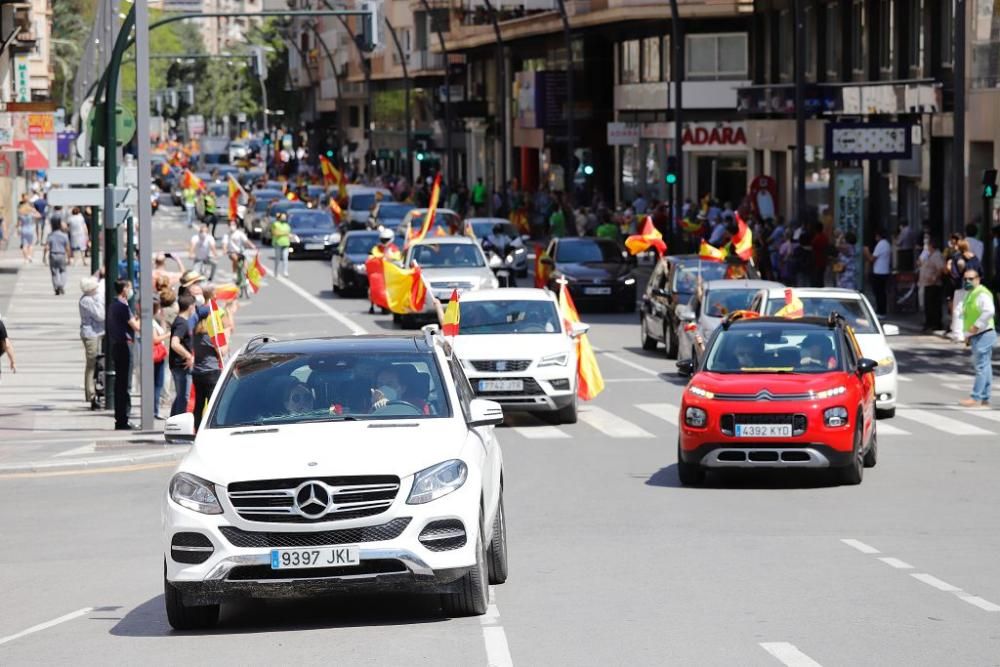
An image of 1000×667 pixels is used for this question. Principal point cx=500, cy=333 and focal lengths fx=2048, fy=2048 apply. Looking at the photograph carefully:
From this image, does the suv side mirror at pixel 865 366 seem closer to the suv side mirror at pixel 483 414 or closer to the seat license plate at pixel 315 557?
the suv side mirror at pixel 483 414

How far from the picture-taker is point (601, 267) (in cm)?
4250

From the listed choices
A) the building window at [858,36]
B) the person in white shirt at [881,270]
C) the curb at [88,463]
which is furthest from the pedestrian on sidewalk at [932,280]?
the curb at [88,463]

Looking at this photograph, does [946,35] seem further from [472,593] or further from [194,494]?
[194,494]

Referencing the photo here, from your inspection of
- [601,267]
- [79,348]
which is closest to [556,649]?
[79,348]

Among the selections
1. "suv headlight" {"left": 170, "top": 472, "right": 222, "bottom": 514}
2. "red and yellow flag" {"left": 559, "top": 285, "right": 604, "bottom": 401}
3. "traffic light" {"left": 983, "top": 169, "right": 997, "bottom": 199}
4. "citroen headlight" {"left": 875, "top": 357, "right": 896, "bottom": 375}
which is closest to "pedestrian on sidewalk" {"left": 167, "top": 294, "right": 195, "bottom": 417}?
"red and yellow flag" {"left": 559, "top": 285, "right": 604, "bottom": 401}

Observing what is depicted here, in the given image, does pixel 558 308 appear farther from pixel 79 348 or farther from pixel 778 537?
pixel 79 348

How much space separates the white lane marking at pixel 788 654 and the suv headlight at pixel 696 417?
25.0 feet

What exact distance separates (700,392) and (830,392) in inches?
45.6

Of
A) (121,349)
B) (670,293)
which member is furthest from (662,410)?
(670,293)

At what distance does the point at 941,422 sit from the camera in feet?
80.3

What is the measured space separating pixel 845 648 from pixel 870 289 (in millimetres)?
35224

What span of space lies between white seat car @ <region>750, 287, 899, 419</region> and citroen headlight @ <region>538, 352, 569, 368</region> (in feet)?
10.7

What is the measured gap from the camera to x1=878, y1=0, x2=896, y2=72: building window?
50.7 m

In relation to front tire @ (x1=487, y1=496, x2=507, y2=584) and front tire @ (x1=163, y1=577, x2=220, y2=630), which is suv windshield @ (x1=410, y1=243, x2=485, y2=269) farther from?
front tire @ (x1=163, y1=577, x2=220, y2=630)
